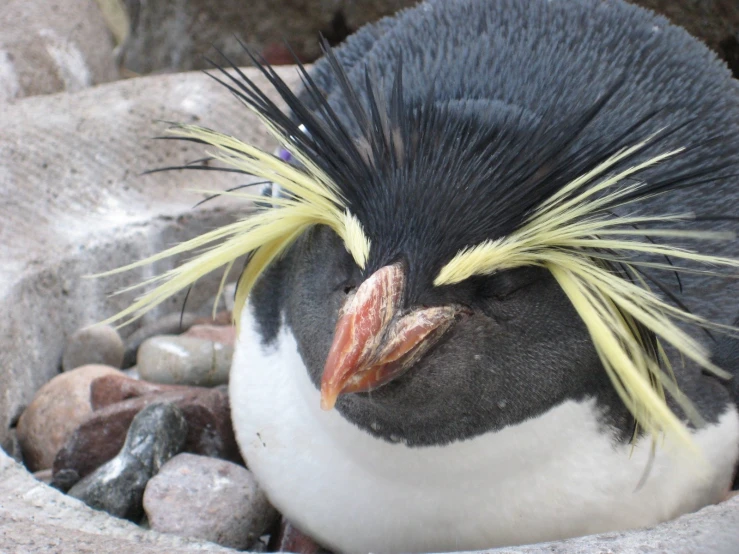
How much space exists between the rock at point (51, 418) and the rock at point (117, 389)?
0.14ft

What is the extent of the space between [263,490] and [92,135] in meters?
1.80

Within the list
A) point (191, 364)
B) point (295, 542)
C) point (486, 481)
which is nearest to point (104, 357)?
point (191, 364)

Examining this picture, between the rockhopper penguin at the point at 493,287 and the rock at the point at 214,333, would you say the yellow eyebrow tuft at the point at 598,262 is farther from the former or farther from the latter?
the rock at the point at 214,333

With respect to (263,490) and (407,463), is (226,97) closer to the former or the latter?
(263,490)

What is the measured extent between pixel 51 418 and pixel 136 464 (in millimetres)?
525

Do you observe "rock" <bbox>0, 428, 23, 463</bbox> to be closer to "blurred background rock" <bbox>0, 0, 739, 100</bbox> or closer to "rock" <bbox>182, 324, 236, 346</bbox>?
"rock" <bbox>182, 324, 236, 346</bbox>

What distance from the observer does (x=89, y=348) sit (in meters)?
2.97

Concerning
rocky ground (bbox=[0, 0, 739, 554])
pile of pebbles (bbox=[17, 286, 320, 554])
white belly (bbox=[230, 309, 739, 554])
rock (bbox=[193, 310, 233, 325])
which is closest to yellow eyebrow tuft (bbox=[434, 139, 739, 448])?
white belly (bbox=[230, 309, 739, 554])

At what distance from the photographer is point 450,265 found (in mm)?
1426

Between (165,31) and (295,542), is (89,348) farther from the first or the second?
(165,31)

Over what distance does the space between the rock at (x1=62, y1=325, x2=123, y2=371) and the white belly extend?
123cm

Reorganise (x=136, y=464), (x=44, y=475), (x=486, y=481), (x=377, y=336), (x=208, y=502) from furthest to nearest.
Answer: (x=44, y=475) < (x=136, y=464) < (x=208, y=502) < (x=486, y=481) < (x=377, y=336)

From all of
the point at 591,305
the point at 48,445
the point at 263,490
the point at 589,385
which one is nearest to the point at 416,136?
the point at 591,305

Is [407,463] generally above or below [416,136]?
below
